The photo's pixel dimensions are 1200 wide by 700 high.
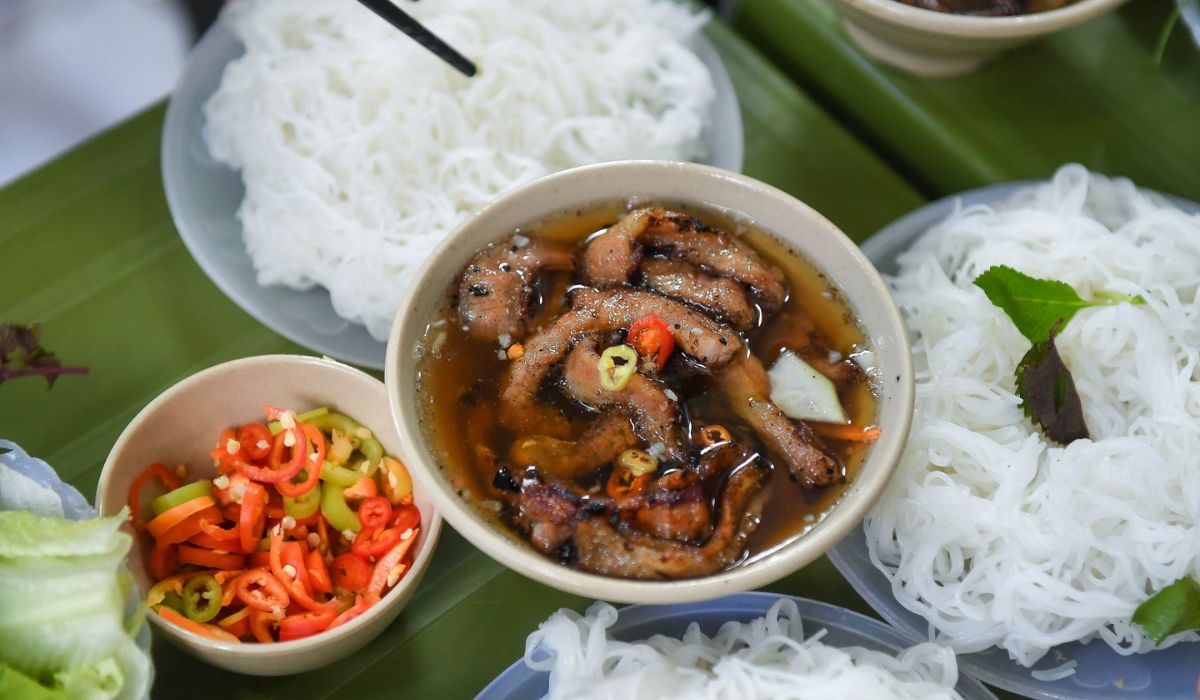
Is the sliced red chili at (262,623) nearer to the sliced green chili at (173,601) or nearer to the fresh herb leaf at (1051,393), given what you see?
the sliced green chili at (173,601)

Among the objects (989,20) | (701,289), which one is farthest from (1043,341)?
(989,20)

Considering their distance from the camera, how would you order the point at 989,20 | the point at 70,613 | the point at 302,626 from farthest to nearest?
the point at 989,20 → the point at 302,626 → the point at 70,613

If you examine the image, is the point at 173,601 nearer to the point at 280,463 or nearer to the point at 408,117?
the point at 280,463

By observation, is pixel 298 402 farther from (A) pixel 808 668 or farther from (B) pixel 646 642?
(A) pixel 808 668

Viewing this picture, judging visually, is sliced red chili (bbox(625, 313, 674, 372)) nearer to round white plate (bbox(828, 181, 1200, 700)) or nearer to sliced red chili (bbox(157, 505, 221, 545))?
round white plate (bbox(828, 181, 1200, 700))

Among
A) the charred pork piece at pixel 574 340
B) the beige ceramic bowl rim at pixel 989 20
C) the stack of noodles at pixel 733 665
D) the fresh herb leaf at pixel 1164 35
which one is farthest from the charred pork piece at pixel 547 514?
the fresh herb leaf at pixel 1164 35

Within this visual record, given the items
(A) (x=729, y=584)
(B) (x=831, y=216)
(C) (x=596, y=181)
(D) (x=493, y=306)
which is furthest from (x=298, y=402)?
(B) (x=831, y=216)

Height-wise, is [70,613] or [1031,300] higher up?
[1031,300]
